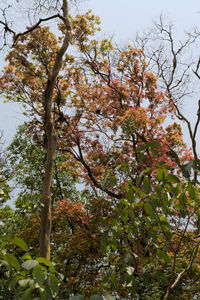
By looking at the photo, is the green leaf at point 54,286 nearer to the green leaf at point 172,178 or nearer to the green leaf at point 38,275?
the green leaf at point 38,275

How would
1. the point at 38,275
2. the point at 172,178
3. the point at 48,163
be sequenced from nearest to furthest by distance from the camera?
the point at 38,275 → the point at 172,178 → the point at 48,163

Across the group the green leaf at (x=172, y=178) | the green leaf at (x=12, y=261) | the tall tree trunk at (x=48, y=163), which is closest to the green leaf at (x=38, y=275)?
the green leaf at (x=12, y=261)

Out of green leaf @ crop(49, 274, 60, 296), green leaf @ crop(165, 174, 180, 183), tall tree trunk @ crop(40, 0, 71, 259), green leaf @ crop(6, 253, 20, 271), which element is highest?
tall tree trunk @ crop(40, 0, 71, 259)

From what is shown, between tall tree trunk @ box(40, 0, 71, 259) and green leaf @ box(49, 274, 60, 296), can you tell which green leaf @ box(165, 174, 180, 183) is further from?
tall tree trunk @ box(40, 0, 71, 259)

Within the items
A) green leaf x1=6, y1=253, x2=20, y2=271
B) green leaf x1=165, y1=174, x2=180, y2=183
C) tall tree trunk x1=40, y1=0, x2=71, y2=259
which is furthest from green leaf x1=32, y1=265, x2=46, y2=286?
tall tree trunk x1=40, y1=0, x2=71, y2=259

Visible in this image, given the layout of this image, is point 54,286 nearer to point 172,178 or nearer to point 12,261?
point 12,261

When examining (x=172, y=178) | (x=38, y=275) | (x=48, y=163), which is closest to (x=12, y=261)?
(x=38, y=275)

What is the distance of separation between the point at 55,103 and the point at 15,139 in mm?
3482

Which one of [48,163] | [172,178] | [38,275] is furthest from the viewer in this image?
[48,163]

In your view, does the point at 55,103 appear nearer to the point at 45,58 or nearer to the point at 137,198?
the point at 45,58

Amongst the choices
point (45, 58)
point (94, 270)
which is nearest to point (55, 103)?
point (45, 58)

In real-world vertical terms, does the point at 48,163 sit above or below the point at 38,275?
above

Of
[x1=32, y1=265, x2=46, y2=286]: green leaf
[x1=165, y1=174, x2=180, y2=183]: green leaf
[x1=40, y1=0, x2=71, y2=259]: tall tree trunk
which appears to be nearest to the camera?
[x1=32, y1=265, x2=46, y2=286]: green leaf

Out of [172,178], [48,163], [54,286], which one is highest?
[48,163]
